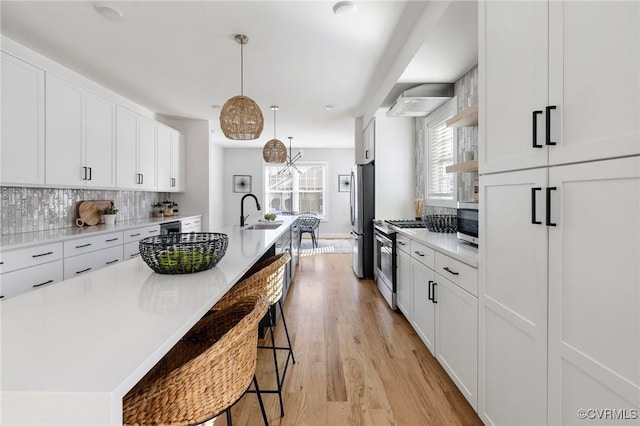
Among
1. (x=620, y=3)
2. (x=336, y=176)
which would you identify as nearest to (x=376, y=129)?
(x=620, y=3)

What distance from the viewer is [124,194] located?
482 centimetres

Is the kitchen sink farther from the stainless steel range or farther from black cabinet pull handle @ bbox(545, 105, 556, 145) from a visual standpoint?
black cabinet pull handle @ bbox(545, 105, 556, 145)

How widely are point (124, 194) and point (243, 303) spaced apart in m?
4.41

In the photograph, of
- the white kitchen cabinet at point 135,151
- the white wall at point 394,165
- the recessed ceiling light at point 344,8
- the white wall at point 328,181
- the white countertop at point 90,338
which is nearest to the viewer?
the white countertop at point 90,338

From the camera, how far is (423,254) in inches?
98.2

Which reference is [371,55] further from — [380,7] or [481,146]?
[481,146]

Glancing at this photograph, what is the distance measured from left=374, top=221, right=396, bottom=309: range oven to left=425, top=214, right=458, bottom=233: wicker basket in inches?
19.1

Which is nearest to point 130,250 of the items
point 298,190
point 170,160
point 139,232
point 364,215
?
point 139,232

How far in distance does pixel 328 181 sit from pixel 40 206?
6903 mm

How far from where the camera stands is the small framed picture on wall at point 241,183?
9312 mm

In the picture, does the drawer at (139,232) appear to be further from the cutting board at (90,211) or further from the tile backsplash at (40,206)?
the tile backsplash at (40,206)

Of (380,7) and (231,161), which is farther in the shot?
(231,161)

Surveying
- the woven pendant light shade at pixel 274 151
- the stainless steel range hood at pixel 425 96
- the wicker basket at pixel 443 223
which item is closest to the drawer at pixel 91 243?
the woven pendant light shade at pixel 274 151

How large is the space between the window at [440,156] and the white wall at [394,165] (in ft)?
1.32
